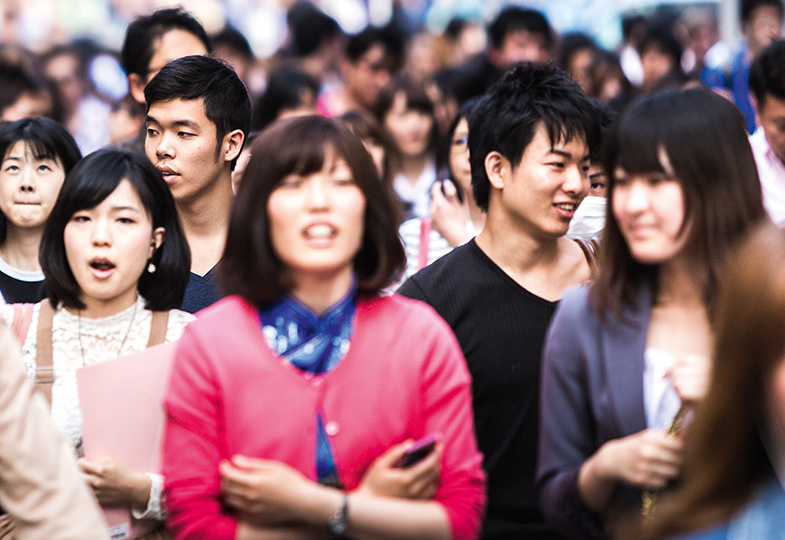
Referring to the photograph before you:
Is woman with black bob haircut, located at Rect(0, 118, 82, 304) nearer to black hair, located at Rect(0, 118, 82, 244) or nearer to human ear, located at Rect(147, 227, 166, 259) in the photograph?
black hair, located at Rect(0, 118, 82, 244)

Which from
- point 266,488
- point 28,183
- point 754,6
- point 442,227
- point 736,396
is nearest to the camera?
point 736,396

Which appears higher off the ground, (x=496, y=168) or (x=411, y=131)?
(x=411, y=131)

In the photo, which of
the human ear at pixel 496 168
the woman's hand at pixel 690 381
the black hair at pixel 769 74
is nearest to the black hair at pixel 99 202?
the human ear at pixel 496 168

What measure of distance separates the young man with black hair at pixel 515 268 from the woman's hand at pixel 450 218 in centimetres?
101

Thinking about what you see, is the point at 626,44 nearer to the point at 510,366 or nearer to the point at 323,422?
the point at 510,366

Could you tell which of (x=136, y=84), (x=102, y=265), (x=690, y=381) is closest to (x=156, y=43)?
(x=136, y=84)

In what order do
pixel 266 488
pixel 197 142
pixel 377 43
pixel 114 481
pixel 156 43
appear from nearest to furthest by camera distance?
pixel 266 488, pixel 114 481, pixel 197 142, pixel 156 43, pixel 377 43

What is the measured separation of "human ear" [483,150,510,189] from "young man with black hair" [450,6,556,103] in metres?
4.64

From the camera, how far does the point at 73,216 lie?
321 centimetres

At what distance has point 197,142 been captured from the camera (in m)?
3.94

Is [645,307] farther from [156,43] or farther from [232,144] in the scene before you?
[156,43]

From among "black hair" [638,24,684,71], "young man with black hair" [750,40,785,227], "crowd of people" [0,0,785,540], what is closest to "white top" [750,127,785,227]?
"young man with black hair" [750,40,785,227]

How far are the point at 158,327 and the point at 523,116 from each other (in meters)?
1.46

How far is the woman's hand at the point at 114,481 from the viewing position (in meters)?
2.76
